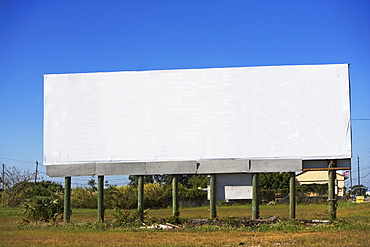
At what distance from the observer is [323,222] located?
18.4 meters

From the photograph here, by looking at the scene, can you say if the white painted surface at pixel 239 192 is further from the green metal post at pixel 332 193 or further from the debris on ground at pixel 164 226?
the green metal post at pixel 332 193

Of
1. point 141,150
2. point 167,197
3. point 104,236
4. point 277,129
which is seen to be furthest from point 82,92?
point 167,197

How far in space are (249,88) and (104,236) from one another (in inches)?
284

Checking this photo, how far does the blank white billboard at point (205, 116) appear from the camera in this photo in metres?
18.6

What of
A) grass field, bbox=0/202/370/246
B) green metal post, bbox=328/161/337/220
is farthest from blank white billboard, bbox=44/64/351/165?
grass field, bbox=0/202/370/246

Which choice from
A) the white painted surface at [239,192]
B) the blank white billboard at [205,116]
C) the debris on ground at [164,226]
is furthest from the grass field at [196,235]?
the blank white billboard at [205,116]

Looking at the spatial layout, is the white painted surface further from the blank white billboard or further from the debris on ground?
the debris on ground

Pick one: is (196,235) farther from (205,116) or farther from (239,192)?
(205,116)

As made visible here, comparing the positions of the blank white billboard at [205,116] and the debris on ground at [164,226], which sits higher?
the blank white billboard at [205,116]

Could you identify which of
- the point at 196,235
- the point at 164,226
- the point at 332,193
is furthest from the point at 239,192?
the point at 196,235

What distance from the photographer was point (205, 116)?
61.9ft

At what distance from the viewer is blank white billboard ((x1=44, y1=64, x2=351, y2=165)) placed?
18625 mm

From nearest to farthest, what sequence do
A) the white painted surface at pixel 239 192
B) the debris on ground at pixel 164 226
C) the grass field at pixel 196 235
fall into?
1. the grass field at pixel 196 235
2. the debris on ground at pixel 164 226
3. the white painted surface at pixel 239 192

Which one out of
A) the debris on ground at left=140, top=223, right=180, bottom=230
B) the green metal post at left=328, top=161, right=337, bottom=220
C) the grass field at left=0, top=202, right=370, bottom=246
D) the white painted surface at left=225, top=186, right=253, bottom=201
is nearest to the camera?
the grass field at left=0, top=202, right=370, bottom=246
